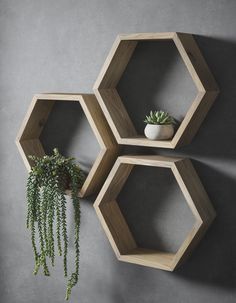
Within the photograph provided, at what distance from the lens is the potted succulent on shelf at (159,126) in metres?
2.17

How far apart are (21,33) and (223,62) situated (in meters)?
1.08

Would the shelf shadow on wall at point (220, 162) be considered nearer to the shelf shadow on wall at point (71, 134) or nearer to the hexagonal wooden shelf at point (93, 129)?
the hexagonal wooden shelf at point (93, 129)

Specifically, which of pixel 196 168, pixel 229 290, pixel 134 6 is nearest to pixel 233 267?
pixel 229 290

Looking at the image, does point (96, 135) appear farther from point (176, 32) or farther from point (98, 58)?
point (176, 32)

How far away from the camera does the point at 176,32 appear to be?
212cm

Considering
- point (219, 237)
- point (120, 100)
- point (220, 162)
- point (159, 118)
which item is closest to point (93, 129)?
point (120, 100)

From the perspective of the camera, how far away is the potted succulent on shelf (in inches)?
85.4

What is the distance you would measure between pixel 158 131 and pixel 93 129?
323mm

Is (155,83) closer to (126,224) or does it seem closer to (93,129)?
(93,129)

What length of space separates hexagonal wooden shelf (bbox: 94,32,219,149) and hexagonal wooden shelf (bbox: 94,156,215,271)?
0.08 metres

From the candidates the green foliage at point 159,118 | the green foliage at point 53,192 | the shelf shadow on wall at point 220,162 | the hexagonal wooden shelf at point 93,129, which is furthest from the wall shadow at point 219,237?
the green foliage at point 53,192

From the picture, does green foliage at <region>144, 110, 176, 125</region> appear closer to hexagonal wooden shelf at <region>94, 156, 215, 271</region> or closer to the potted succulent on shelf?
the potted succulent on shelf

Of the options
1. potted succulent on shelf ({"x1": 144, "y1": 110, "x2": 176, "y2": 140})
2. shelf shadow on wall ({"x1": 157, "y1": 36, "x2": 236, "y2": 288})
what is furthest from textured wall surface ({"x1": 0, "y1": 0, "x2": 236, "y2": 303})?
potted succulent on shelf ({"x1": 144, "y1": 110, "x2": 176, "y2": 140})

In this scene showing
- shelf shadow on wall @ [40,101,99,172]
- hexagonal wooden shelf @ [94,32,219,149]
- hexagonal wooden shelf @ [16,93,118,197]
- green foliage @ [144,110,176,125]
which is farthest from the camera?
shelf shadow on wall @ [40,101,99,172]
